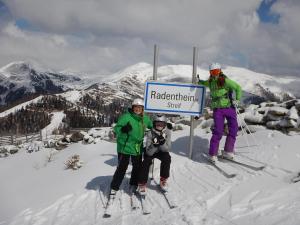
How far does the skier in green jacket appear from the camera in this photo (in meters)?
8.74

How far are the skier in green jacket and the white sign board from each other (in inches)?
78.1

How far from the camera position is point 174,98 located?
11.1 m

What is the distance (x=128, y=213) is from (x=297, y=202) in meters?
3.62

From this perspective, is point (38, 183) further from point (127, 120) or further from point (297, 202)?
point (297, 202)

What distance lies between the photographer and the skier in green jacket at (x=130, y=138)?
8742 millimetres

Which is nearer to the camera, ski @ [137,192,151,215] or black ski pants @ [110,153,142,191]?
ski @ [137,192,151,215]

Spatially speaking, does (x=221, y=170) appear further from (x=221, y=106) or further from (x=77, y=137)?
(x=77, y=137)

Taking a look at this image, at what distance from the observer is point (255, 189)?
24.6ft

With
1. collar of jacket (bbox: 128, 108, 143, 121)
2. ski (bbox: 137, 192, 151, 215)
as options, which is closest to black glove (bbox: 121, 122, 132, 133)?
collar of jacket (bbox: 128, 108, 143, 121)

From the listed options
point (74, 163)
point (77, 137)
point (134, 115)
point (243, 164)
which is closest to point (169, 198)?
point (134, 115)

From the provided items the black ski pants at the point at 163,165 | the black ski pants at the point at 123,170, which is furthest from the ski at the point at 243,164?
the black ski pants at the point at 123,170

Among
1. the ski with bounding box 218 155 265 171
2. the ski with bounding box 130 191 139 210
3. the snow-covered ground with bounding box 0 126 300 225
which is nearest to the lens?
the snow-covered ground with bounding box 0 126 300 225

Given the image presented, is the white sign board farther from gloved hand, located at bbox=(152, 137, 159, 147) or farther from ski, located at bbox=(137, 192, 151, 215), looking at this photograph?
ski, located at bbox=(137, 192, 151, 215)

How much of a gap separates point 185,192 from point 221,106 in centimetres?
326
